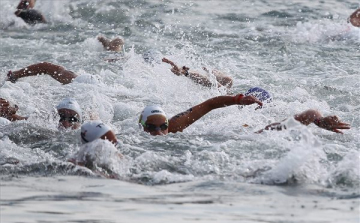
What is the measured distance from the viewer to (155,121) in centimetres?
1027

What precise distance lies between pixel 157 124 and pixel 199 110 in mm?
547

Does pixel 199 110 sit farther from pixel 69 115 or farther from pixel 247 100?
pixel 69 115

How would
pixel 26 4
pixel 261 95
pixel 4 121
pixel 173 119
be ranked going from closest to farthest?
pixel 173 119 → pixel 4 121 → pixel 261 95 → pixel 26 4

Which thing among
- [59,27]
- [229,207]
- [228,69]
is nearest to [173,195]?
Answer: [229,207]

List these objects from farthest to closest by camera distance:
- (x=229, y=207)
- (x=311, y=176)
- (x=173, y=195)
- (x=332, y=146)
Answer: (x=332, y=146)
(x=311, y=176)
(x=173, y=195)
(x=229, y=207)

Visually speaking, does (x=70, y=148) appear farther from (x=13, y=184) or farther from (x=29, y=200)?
(x=29, y=200)

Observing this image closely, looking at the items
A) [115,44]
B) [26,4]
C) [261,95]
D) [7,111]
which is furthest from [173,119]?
[26,4]

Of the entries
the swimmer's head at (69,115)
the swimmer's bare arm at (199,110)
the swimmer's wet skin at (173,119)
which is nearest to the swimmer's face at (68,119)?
the swimmer's head at (69,115)

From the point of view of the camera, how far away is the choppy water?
25.5ft

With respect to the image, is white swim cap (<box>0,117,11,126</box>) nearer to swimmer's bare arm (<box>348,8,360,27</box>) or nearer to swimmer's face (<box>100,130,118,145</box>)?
swimmer's face (<box>100,130,118,145</box>)

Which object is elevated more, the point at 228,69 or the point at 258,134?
the point at 258,134

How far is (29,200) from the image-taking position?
770 cm

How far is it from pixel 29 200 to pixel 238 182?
6.91ft

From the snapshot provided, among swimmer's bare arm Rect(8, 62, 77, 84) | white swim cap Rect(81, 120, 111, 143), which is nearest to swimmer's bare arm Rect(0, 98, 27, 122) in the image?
swimmer's bare arm Rect(8, 62, 77, 84)
